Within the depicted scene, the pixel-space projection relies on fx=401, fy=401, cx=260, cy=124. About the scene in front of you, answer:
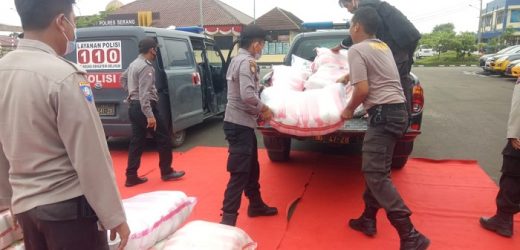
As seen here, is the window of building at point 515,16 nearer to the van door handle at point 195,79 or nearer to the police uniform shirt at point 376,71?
the van door handle at point 195,79

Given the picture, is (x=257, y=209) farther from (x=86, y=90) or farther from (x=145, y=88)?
(x=86, y=90)

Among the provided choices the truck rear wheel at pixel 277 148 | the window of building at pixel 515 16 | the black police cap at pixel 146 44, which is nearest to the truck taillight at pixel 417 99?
the truck rear wheel at pixel 277 148

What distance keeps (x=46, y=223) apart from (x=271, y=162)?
3.99 m

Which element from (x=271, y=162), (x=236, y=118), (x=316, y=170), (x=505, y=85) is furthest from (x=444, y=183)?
(x=505, y=85)

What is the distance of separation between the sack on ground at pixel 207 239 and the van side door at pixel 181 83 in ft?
11.1

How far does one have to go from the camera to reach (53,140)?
58.6 inches

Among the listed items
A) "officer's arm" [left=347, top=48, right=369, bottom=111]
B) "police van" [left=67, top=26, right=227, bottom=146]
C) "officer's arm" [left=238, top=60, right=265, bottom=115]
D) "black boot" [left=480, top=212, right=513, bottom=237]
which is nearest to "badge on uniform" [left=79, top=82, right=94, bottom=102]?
"officer's arm" [left=238, top=60, right=265, bottom=115]

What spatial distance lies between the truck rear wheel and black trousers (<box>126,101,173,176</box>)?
126 cm

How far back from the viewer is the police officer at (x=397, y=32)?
3.31m

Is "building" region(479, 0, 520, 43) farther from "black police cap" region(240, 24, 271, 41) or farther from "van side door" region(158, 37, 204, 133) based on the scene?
"black police cap" region(240, 24, 271, 41)

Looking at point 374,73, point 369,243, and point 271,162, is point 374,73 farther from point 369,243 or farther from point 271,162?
point 271,162

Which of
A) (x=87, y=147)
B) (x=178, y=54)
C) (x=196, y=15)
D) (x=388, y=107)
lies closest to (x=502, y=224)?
(x=388, y=107)

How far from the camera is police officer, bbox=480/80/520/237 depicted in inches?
121

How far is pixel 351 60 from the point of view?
2.92 metres
